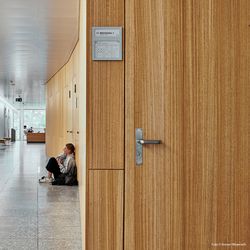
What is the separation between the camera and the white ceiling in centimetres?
589

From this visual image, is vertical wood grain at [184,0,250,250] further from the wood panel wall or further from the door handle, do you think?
the wood panel wall

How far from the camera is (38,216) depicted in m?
5.07

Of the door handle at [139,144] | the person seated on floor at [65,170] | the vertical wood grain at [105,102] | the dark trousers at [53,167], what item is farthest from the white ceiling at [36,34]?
the door handle at [139,144]

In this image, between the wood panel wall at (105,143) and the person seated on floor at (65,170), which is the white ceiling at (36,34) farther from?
the wood panel wall at (105,143)

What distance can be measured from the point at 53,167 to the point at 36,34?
2732 millimetres

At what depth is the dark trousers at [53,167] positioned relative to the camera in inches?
316

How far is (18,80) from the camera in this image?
1517 cm

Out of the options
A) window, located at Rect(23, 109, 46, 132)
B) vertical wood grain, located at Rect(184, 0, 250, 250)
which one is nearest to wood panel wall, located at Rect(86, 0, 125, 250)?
vertical wood grain, located at Rect(184, 0, 250, 250)

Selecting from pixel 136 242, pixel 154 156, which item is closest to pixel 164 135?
pixel 154 156

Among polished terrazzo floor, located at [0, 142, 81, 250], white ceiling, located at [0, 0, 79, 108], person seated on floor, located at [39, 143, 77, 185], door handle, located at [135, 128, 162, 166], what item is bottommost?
polished terrazzo floor, located at [0, 142, 81, 250]

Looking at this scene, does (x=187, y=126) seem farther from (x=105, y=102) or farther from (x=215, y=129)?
(x=105, y=102)

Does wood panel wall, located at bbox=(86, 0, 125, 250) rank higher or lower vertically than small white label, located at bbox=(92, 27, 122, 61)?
lower

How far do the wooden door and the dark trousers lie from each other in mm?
5780

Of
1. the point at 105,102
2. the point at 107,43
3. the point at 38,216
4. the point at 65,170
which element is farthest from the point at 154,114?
the point at 65,170
